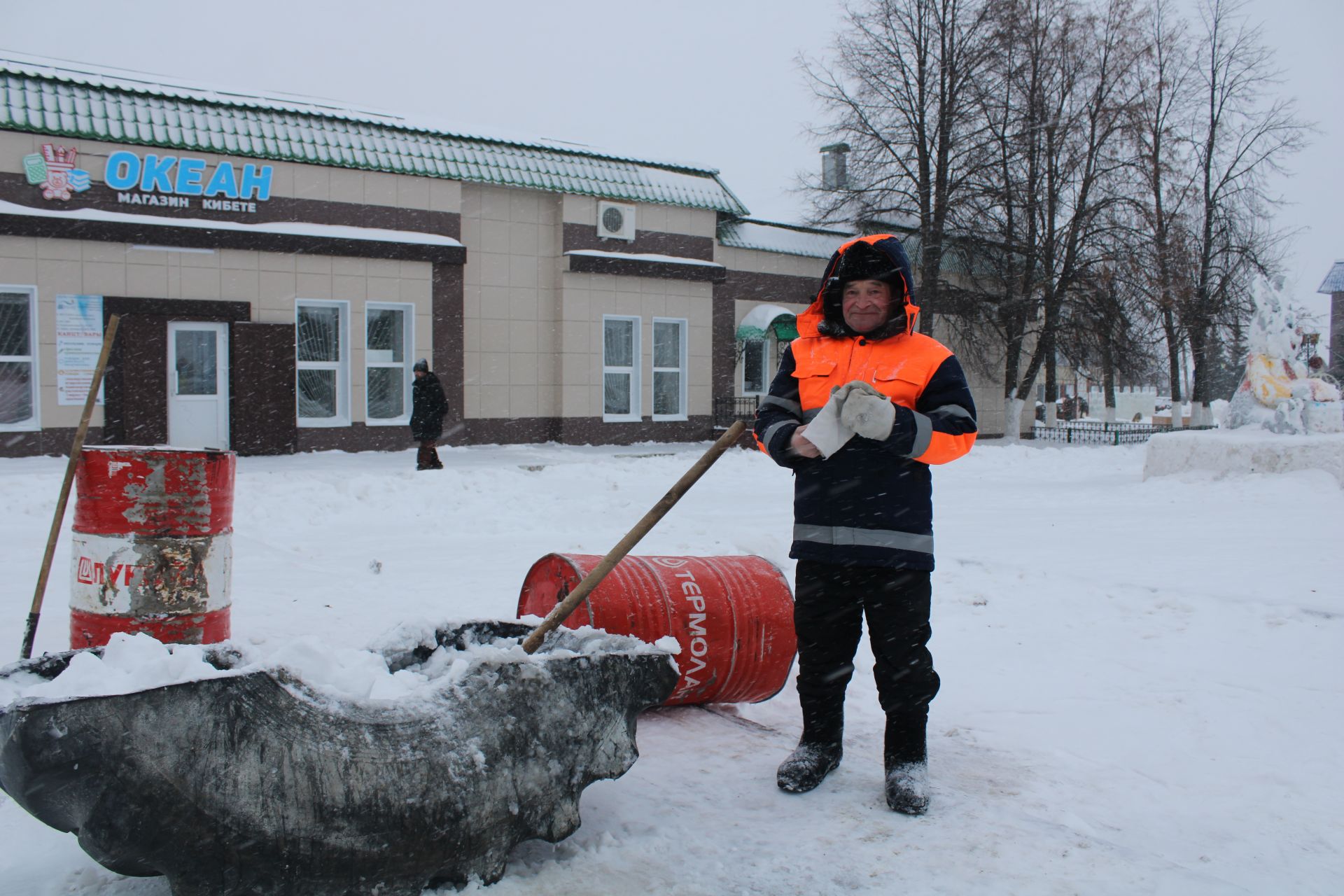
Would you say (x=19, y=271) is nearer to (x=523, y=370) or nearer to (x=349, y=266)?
(x=349, y=266)

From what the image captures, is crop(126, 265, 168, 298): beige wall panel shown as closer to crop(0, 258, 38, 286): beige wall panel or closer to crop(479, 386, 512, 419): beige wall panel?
crop(0, 258, 38, 286): beige wall panel

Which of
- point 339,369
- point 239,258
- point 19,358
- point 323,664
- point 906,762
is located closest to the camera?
point 323,664

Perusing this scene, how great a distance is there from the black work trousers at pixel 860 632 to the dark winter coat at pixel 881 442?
8 centimetres

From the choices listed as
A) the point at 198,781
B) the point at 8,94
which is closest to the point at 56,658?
the point at 198,781

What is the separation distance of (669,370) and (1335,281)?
129 ft

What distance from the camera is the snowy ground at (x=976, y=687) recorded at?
2.76m

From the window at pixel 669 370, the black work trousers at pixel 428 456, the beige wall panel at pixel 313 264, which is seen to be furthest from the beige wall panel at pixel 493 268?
the black work trousers at pixel 428 456

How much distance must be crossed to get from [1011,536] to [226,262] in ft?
36.7

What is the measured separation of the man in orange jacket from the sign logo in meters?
12.8

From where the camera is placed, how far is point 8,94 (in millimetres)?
12289

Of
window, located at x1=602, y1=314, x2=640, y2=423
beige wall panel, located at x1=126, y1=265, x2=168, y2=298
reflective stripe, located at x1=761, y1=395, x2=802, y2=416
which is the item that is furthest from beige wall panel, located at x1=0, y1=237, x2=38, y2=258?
reflective stripe, located at x1=761, y1=395, x2=802, y2=416

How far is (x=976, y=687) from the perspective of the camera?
15.1ft

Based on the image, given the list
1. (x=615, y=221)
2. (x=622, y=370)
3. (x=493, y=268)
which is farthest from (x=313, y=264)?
(x=622, y=370)

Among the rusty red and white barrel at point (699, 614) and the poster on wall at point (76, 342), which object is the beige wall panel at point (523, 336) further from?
the rusty red and white barrel at point (699, 614)
